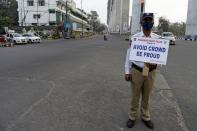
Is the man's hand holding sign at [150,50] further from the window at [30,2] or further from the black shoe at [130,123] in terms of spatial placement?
the window at [30,2]

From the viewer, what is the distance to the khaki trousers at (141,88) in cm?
500

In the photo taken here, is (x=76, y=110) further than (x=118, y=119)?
Yes

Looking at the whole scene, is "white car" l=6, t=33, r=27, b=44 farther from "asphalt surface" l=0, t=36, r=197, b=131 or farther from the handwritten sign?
the handwritten sign

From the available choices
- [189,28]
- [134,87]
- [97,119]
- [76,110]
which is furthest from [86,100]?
[189,28]

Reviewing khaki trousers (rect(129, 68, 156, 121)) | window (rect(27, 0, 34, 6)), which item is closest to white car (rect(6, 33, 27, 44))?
khaki trousers (rect(129, 68, 156, 121))

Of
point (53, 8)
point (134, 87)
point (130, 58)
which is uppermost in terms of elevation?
point (53, 8)

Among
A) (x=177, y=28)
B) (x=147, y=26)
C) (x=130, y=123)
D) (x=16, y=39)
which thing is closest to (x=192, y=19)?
(x=16, y=39)

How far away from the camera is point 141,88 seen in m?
5.17

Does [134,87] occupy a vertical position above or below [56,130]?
above

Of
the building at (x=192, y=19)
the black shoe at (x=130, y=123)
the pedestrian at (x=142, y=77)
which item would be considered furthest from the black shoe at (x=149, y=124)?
the building at (x=192, y=19)

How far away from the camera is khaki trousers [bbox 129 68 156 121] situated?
5000mm

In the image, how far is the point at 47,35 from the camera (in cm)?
6494

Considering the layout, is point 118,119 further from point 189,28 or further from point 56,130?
point 189,28

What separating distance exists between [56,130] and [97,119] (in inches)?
35.4
